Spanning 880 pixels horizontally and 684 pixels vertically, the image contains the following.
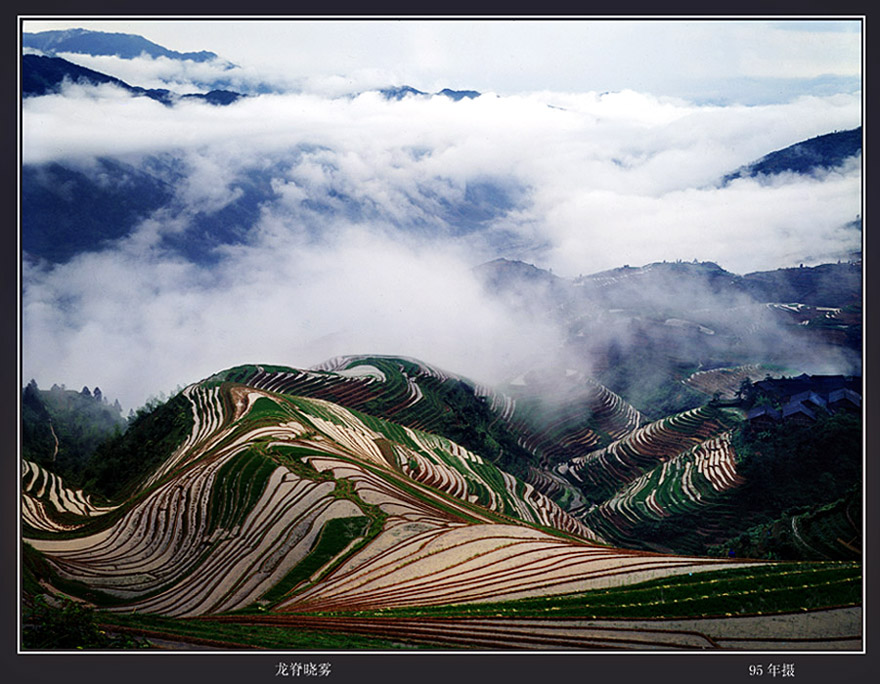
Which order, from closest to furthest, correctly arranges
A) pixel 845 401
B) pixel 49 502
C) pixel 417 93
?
pixel 49 502
pixel 845 401
pixel 417 93

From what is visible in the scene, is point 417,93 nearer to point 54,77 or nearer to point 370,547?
point 54,77

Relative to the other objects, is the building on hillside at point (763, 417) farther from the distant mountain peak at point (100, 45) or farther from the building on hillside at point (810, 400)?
the distant mountain peak at point (100, 45)

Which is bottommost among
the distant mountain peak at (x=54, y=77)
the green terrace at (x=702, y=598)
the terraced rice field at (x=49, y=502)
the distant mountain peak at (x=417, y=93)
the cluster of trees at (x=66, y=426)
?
the green terrace at (x=702, y=598)

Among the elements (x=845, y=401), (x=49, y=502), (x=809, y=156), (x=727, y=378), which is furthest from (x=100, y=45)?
(x=845, y=401)

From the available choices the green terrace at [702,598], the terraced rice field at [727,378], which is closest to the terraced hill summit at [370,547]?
the green terrace at [702,598]

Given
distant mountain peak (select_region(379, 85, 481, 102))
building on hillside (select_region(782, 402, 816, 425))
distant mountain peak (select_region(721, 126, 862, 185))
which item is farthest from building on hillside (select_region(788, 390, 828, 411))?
distant mountain peak (select_region(379, 85, 481, 102))

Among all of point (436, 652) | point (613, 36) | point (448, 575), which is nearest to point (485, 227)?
point (613, 36)
